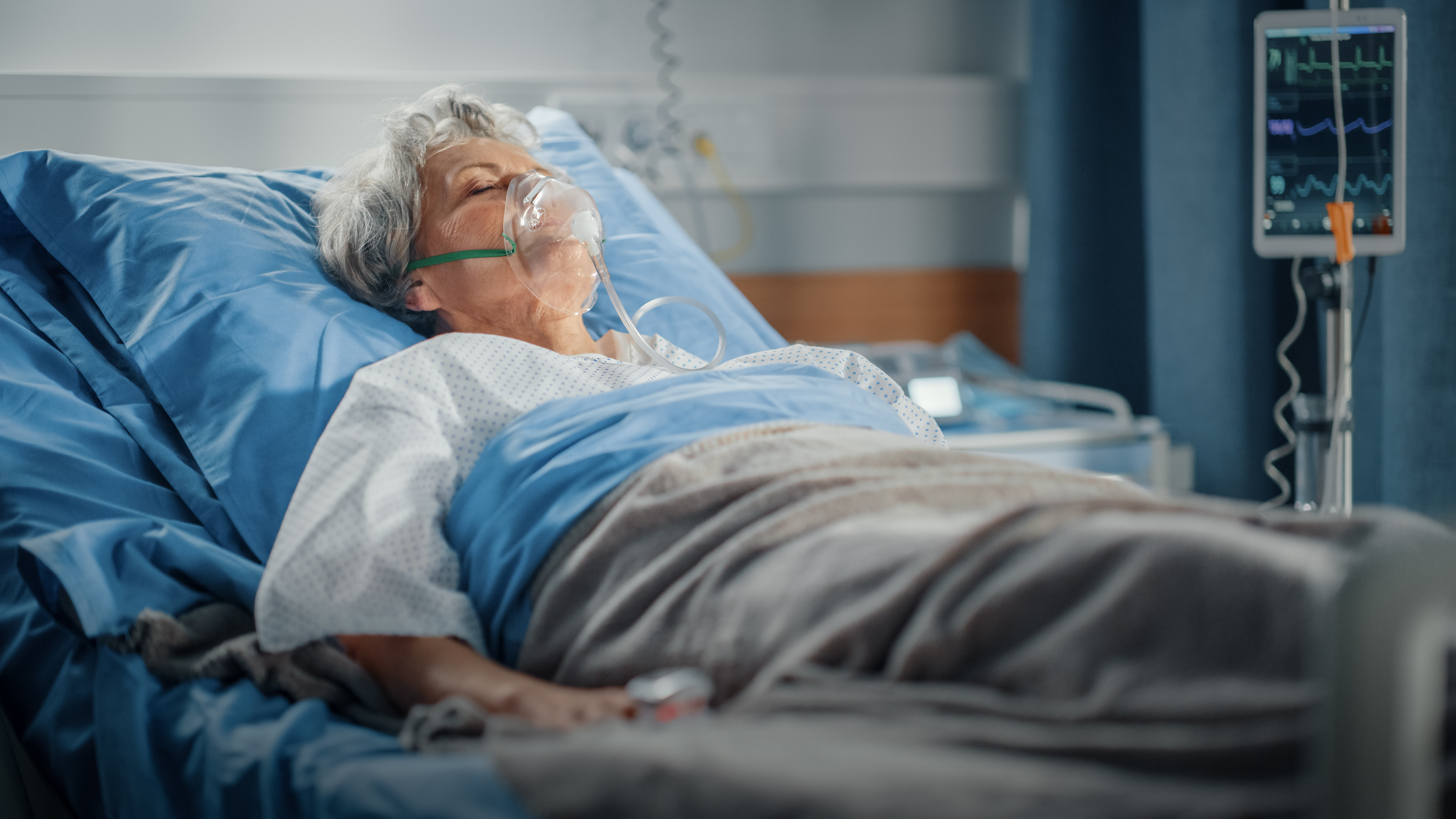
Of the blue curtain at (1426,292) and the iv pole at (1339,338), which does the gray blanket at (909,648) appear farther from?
the blue curtain at (1426,292)

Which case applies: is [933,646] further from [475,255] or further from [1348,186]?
[1348,186]

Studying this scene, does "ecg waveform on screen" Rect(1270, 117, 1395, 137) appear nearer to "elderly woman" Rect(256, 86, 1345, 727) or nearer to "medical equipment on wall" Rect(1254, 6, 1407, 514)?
"medical equipment on wall" Rect(1254, 6, 1407, 514)

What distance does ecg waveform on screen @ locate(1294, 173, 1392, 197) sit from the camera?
1488mm

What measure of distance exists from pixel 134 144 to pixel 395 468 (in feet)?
4.14

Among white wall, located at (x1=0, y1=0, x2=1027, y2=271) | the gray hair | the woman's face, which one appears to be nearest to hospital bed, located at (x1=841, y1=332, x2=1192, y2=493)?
white wall, located at (x1=0, y1=0, x2=1027, y2=271)

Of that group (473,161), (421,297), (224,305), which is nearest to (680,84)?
(473,161)

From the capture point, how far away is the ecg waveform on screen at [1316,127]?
58.6 inches

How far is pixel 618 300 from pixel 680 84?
0.87 m

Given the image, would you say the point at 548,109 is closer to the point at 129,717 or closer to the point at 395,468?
the point at 395,468

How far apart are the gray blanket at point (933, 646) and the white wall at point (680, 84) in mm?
1390

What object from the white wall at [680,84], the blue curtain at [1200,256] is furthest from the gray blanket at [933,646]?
the white wall at [680,84]

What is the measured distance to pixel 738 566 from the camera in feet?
2.73

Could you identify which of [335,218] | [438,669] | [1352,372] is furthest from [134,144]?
[1352,372]

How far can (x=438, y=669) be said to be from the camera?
0.88 m
